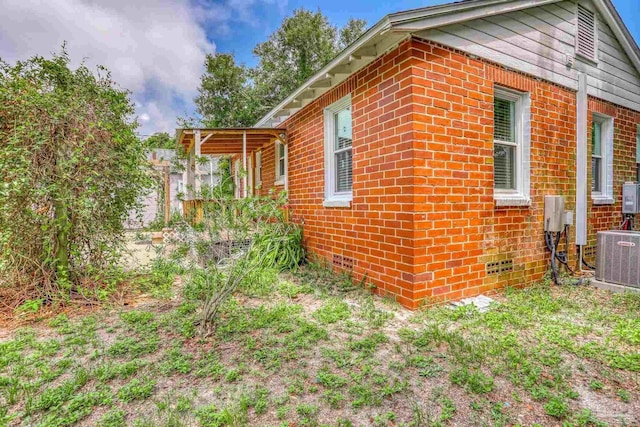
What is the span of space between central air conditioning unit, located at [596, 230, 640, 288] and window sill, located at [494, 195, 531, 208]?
1266 mm

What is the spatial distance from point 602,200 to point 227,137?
25.4 feet

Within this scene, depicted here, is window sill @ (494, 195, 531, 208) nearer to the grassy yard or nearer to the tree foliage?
the grassy yard

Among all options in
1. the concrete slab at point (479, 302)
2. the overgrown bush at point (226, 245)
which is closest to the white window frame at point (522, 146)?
the concrete slab at point (479, 302)

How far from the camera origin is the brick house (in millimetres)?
3902

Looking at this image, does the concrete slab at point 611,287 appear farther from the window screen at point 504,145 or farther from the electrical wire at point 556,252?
the window screen at point 504,145

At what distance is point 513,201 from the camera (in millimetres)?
4570

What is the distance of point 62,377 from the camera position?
98.3 inches

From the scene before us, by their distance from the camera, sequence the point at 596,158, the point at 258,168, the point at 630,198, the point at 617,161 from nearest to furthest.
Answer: the point at 630,198 < the point at 596,158 < the point at 617,161 < the point at 258,168

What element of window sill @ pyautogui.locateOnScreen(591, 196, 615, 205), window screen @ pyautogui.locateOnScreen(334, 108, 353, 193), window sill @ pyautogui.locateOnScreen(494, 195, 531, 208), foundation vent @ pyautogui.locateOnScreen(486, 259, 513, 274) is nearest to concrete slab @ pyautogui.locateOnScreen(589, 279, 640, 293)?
foundation vent @ pyautogui.locateOnScreen(486, 259, 513, 274)

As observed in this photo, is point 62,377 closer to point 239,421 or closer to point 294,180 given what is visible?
point 239,421

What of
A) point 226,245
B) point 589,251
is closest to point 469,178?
point 226,245

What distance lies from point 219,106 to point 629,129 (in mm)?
19500

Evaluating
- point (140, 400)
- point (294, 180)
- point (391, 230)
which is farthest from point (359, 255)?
point (140, 400)

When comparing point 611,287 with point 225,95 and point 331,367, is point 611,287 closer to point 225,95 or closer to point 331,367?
point 331,367
